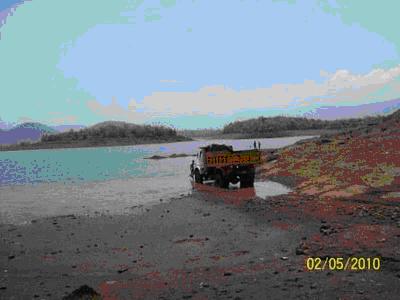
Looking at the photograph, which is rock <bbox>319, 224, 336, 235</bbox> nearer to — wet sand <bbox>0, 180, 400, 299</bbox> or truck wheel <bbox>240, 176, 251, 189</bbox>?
wet sand <bbox>0, 180, 400, 299</bbox>

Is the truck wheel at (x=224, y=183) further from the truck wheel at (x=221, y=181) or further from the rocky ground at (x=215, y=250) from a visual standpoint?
the rocky ground at (x=215, y=250)

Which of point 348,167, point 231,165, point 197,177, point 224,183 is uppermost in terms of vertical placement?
point 231,165

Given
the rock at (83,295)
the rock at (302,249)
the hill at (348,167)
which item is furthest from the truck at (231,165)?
the rock at (83,295)

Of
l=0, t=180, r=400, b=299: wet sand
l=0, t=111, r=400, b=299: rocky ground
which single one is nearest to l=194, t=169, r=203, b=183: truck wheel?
l=0, t=111, r=400, b=299: rocky ground

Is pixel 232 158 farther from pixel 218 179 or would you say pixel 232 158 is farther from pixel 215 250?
pixel 215 250

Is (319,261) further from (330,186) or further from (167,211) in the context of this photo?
(330,186)

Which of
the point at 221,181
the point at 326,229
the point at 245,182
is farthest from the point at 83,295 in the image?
the point at 245,182

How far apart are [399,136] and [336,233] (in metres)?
35.5

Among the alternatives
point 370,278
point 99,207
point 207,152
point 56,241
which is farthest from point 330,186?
point 370,278
